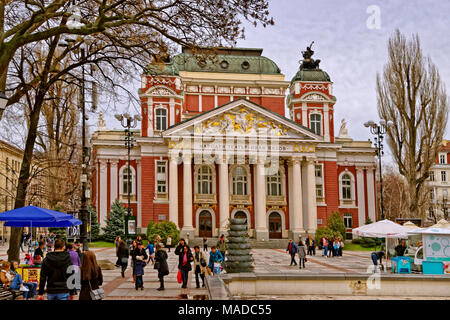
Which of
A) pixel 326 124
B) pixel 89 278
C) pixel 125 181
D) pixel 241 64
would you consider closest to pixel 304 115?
pixel 326 124

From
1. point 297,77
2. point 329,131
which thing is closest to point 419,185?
point 329,131

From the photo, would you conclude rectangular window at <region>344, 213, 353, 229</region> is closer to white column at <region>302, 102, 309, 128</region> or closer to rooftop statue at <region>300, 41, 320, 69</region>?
white column at <region>302, 102, 309, 128</region>

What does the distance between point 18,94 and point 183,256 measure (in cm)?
772

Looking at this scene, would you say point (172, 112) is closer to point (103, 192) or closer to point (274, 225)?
point (103, 192)

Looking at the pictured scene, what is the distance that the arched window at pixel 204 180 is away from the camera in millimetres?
52500

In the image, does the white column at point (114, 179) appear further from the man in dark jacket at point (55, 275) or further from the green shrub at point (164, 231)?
the man in dark jacket at point (55, 275)

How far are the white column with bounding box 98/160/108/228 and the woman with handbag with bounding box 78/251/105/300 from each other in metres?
42.2

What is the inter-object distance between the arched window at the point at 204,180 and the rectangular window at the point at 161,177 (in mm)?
3692

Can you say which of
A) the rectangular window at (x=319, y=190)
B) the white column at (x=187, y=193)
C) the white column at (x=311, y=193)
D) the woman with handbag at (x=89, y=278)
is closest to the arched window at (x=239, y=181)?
the white column at (x=187, y=193)

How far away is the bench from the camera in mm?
12227

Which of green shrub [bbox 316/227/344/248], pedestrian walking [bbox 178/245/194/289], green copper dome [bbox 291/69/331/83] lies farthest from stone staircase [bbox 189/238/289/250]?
pedestrian walking [bbox 178/245/194/289]

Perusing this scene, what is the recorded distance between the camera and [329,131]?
2213 inches

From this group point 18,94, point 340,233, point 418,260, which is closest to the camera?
point 18,94
